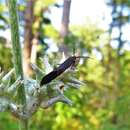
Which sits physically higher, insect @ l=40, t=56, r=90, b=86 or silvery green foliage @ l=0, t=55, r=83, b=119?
insect @ l=40, t=56, r=90, b=86

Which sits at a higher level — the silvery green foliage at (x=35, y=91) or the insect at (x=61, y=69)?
the insect at (x=61, y=69)

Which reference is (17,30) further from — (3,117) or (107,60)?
(107,60)

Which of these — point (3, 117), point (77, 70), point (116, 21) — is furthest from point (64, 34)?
point (116, 21)

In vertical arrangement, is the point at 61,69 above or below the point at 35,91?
above
